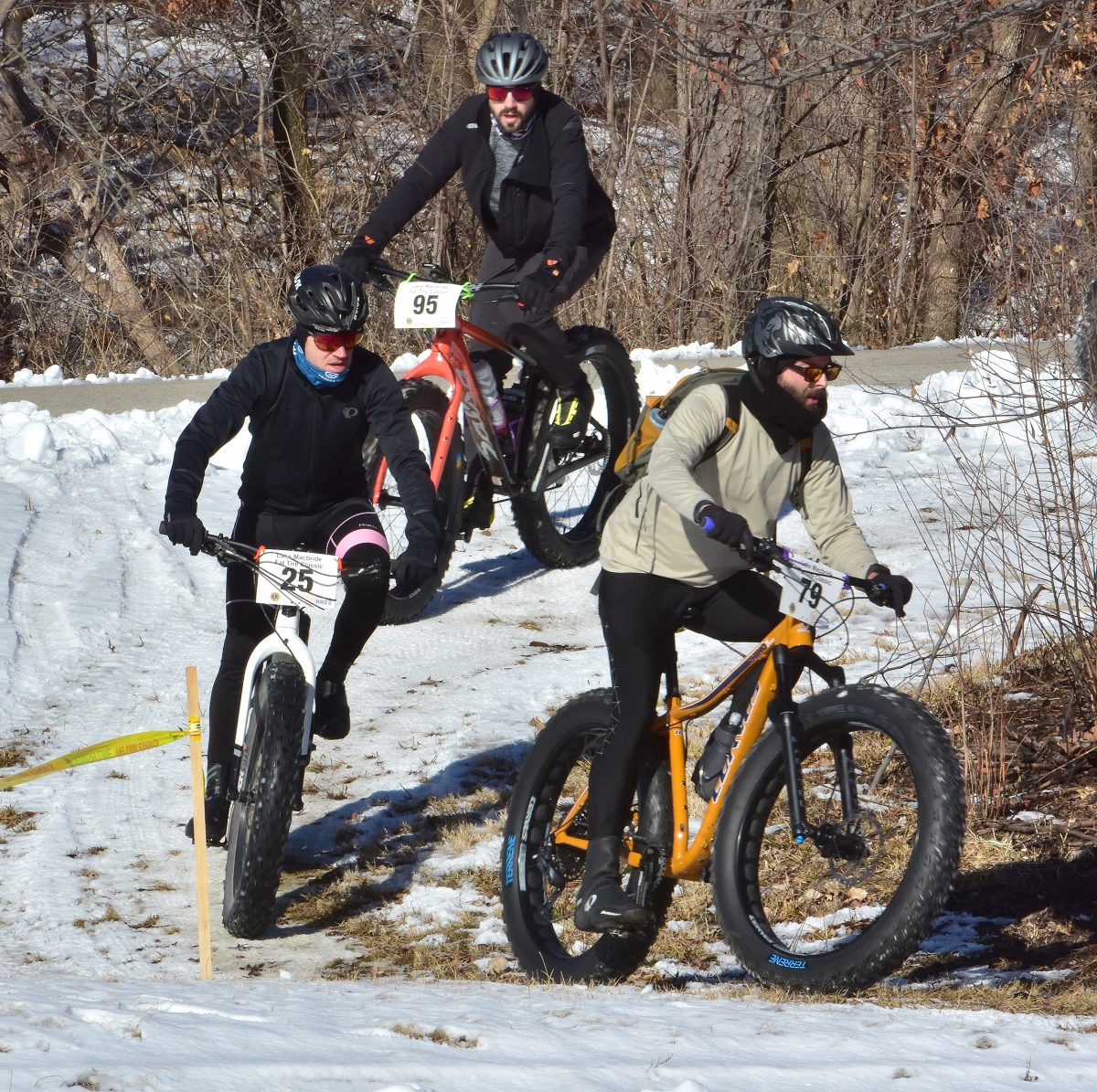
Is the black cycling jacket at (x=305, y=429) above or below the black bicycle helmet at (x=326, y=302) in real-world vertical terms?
below

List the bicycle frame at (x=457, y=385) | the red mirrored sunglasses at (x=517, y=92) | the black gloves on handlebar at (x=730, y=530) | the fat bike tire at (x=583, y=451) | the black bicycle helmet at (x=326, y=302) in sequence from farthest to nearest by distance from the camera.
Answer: the fat bike tire at (x=583, y=451) < the bicycle frame at (x=457, y=385) < the red mirrored sunglasses at (x=517, y=92) < the black bicycle helmet at (x=326, y=302) < the black gloves on handlebar at (x=730, y=530)

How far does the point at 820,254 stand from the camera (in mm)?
16578

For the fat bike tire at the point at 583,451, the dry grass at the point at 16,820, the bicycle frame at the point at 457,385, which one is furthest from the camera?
the fat bike tire at the point at 583,451

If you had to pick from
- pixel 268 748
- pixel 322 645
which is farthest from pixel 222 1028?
pixel 322 645

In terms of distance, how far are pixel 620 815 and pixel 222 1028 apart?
4.95 feet

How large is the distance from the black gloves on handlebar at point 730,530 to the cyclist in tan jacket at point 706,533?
182mm

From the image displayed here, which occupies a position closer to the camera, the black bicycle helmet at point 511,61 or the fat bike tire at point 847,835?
the fat bike tire at point 847,835

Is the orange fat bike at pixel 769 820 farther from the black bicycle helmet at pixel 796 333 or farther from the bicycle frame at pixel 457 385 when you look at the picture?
the bicycle frame at pixel 457 385

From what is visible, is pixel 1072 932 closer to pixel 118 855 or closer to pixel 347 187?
pixel 118 855

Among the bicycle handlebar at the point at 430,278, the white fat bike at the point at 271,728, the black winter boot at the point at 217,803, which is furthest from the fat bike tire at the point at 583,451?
the white fat bike at the point at 271,728

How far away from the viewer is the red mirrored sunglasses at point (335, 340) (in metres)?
5.73

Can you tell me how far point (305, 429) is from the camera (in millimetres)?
5855

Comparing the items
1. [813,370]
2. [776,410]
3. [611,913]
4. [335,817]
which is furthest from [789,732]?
[335,817]

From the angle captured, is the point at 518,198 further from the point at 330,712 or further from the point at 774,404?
the point at 774,404
